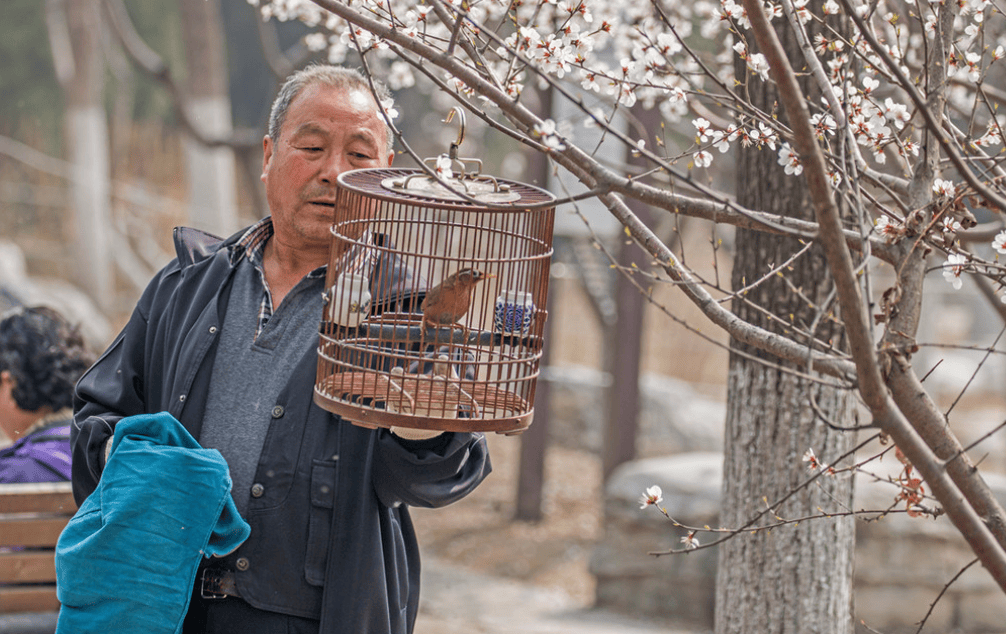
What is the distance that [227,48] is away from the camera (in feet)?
63.5

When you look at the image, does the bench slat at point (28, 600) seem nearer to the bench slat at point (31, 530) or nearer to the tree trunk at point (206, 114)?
the bench slat at point (31, 530)

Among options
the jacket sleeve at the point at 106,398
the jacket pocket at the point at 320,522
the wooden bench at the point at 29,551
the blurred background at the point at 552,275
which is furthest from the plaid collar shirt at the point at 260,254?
the wooden bench at the point at 29,551

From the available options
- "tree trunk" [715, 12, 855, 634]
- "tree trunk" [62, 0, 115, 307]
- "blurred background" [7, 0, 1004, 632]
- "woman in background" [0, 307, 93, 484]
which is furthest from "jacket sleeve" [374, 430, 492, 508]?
"tree trunk" [62, 0, 115, 307]

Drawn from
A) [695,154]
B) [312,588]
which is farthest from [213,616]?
[695,154]

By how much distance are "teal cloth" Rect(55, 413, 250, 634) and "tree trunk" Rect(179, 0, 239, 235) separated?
20.9ft

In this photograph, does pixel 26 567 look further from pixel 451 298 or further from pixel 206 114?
pixel 206 114

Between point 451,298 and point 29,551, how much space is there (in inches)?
65.9

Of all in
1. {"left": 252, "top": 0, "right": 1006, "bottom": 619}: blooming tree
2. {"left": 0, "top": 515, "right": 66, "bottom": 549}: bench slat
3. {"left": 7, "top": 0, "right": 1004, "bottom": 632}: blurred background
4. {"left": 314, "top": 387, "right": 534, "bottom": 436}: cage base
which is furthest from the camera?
{"left": 7, "top": 0, "right": 1004, "bottom": 632}: blurred background

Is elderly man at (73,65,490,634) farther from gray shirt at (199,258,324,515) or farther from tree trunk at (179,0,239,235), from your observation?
tree trunk at (179,0,239,235)

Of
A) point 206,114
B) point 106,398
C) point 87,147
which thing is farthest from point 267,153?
point 87,147

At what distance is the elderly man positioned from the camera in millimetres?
2049

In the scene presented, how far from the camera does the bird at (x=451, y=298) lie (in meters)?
1.93

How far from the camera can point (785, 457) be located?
2.84 meters

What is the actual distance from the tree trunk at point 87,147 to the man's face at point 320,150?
468 inches
